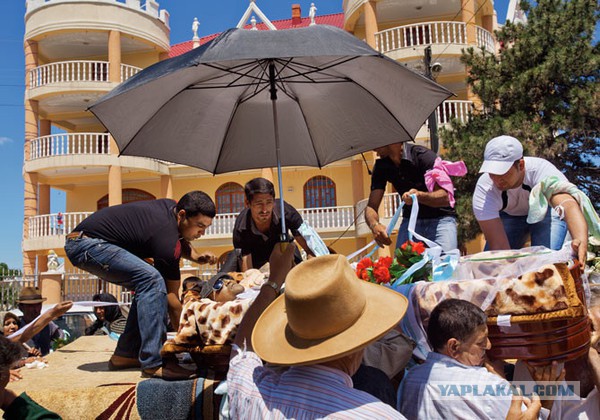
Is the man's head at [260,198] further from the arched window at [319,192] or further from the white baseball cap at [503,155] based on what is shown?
the arched window at [319,192]

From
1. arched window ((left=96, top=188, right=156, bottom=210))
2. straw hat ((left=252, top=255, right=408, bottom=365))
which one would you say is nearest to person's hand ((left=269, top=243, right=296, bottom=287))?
straw hat ((left=252, top=255, right=408, bottom=365))

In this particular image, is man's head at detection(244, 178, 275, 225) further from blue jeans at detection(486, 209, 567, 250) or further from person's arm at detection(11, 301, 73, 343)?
blue jeans at detection(486, 209, 567, 250)

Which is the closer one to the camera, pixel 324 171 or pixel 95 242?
pixel 95 242

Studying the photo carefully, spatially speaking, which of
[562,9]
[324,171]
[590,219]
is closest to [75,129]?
[324,171]

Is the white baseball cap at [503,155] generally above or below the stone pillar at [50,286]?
above

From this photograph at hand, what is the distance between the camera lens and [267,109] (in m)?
4.23

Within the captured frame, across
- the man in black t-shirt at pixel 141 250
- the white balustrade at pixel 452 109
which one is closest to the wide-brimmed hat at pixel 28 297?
the man in black t-shirt at pixel 141 250

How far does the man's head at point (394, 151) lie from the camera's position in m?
4.26

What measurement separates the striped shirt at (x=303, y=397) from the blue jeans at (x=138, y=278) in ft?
4.31

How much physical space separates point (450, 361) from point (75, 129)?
24279mm

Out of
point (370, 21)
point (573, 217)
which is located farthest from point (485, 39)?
point (573, 217)

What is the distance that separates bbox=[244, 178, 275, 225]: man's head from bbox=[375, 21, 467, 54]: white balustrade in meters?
15.9

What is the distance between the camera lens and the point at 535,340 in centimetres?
235

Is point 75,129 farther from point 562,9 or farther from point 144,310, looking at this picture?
point 144,310
